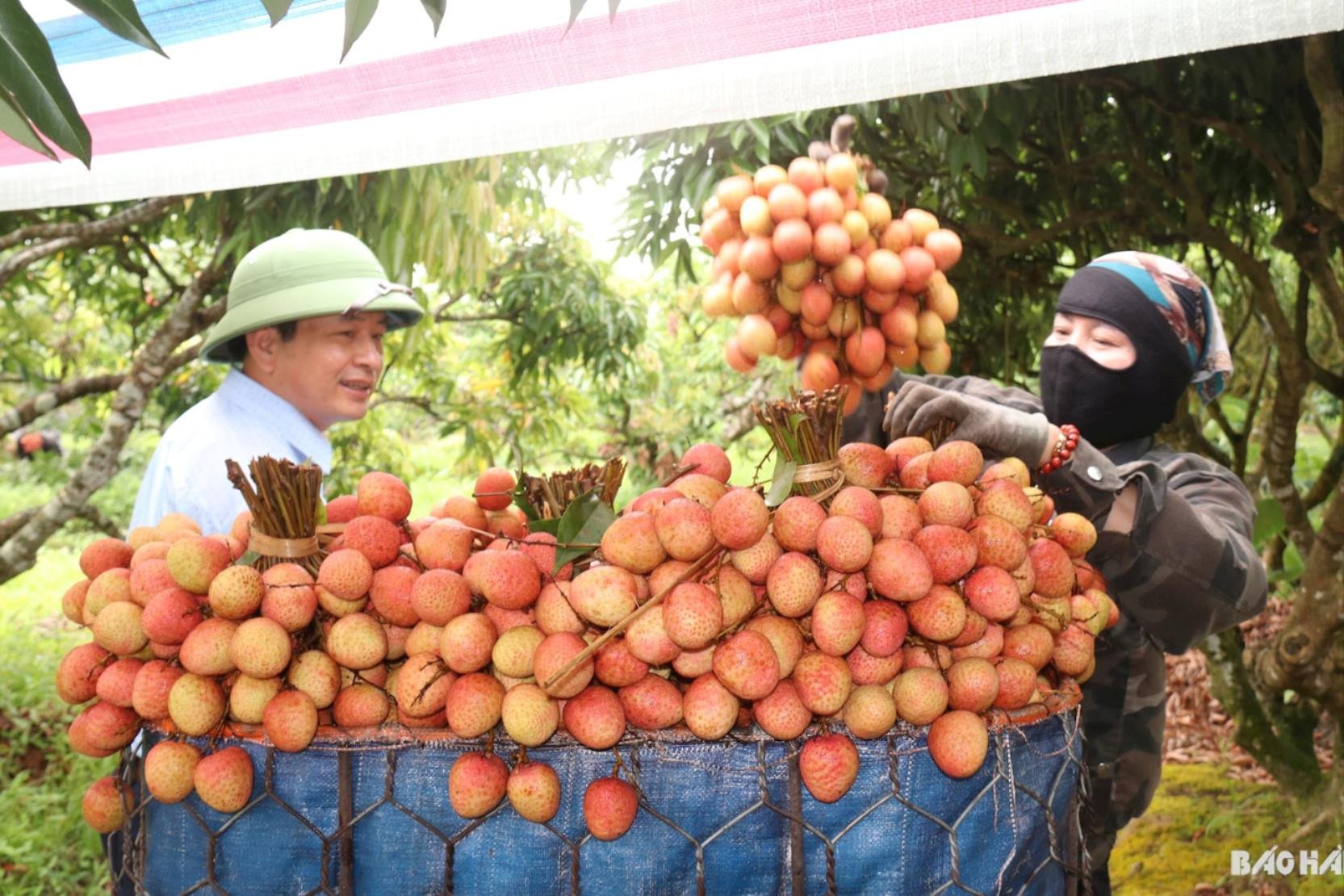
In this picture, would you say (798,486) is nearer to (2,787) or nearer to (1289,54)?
(1289,54)

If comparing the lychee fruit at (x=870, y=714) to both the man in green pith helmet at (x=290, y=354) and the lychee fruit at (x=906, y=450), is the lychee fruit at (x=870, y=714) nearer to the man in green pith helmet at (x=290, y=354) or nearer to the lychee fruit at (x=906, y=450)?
the lychee fruit at (x=906, y=450)

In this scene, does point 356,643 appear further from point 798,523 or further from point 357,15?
point 357,15

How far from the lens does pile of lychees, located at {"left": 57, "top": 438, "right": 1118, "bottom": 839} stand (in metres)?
0.98

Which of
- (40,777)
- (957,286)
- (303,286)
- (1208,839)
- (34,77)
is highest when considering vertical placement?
(957,286)

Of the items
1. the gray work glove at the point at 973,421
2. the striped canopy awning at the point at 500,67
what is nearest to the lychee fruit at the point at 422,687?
the gray work glove at the point at 973,421

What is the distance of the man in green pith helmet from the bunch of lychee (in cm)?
71

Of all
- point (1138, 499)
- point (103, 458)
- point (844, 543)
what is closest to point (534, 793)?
point (844, 543)

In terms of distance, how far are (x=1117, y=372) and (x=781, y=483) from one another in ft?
3.40

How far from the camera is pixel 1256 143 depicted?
121 inches

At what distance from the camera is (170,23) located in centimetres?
162

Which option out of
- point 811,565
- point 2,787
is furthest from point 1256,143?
point 2,787

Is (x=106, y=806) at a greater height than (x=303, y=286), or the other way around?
(x=303, y=286)

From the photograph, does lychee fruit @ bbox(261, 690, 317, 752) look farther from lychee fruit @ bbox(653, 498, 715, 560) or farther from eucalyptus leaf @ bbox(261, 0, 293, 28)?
eucalyptus leaf @ bbox(261, 0, 293, 28)

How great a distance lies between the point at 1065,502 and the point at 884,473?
0.44 meters
